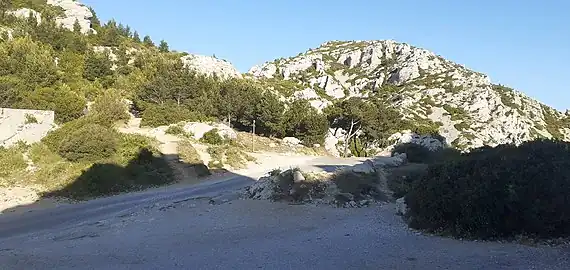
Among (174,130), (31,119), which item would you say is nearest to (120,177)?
(31,119)

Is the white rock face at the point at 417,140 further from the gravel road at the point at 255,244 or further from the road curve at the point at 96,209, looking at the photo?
the gravel road at the point at 255,244

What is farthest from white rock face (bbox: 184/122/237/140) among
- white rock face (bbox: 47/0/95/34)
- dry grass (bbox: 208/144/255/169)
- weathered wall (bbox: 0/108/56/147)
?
white rock face (bbox: 47/0/95/34)

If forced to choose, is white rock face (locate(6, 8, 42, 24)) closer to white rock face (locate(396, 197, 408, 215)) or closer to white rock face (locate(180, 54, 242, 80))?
white rock face (locate(180, 54, 242, 80))

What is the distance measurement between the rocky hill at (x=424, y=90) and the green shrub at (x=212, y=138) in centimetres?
2572

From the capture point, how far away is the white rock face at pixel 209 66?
65900mm

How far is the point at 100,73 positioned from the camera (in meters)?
55.1

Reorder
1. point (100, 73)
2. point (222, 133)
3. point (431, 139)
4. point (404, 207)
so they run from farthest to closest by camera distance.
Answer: point (100, 73), point (431, 139), point (222, 133), point (404, 207)

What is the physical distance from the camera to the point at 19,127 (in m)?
28.2

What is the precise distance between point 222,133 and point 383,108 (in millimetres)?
23968

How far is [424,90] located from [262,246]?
79829 millimetres

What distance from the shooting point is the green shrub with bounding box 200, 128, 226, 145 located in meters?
38.8

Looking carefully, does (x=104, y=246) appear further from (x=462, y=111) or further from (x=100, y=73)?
(x=462, y=111)

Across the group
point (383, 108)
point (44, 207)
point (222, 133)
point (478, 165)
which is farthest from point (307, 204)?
point (383, 108)

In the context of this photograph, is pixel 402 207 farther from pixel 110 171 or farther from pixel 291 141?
pixel 291 141
